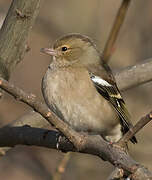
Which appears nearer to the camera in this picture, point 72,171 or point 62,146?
point 62,146

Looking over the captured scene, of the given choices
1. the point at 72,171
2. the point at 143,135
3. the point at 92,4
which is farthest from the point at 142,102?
the point at 92,4

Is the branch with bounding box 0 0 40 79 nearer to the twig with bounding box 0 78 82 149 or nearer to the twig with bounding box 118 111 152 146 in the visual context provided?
the twig with bounding box 0 78 82 149

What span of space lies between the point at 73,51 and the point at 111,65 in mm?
1479

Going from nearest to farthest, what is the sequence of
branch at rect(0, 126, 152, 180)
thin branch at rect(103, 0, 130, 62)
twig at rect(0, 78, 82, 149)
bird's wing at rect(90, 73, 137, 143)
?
twig at rect(0, 78, 82, 149), branch at rect(0, 126, 152, 180), thin branch at rect(103, 0, 130, 62), bird's wing at rect(90, 73, 137, 143)

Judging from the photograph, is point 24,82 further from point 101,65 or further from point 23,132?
point 23,132

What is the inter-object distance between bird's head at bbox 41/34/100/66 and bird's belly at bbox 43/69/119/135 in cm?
45

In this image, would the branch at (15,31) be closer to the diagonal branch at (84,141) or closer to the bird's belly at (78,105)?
the bird's belly at (78,105)

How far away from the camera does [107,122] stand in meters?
4.67

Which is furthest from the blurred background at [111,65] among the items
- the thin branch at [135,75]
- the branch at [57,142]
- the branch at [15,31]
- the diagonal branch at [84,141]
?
the diagonal branch at [84,141]

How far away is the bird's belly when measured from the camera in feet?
14.5

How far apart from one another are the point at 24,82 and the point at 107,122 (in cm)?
359

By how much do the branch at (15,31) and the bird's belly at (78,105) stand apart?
711 millimetres

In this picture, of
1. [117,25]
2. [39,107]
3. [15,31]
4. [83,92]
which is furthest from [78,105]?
[39,107]

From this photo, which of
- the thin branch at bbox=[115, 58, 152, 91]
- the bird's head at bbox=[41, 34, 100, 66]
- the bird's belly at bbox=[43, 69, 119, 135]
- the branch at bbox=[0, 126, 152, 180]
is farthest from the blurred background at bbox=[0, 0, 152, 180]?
the branch at bbox=[0, 126, 152, 180]
